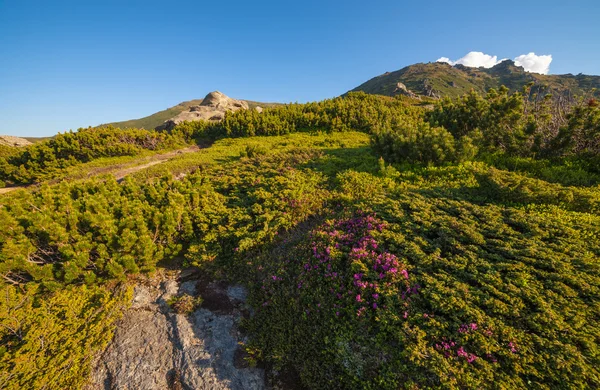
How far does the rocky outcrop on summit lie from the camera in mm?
33344

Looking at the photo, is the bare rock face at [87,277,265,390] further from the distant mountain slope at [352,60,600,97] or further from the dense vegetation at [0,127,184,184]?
the distant mountain slope at [352,60,600,97]

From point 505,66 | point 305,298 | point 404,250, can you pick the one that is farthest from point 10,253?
point 505,66

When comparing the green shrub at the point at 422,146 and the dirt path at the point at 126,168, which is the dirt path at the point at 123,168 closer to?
the dirt path at the point at 126,168

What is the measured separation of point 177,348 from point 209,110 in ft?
129

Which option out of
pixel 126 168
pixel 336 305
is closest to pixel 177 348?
pixel 336 305

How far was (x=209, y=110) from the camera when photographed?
3919 cm

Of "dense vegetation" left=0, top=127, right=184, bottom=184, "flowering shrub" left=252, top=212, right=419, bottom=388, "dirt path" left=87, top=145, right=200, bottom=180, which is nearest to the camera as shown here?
"flowering shrub" left=252, top=212, right=419, bottom=388

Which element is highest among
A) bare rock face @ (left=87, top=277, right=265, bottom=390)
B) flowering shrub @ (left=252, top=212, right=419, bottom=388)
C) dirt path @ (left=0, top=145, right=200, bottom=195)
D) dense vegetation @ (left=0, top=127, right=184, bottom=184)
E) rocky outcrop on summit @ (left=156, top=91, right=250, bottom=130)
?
rocky outcrop on summit @ (left=156, top=91, right=250, bottom=130)

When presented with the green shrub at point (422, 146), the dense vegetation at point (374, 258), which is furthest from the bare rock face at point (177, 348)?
the green shrub at point (422, 146)

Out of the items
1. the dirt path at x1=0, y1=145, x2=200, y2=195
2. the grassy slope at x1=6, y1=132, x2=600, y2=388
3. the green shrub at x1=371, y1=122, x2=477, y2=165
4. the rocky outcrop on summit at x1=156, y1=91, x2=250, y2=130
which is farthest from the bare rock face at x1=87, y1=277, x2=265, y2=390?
the rocky outcrop on summit at x1=156, y1=91, x2=250, y2=130

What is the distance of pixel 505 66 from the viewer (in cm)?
19762

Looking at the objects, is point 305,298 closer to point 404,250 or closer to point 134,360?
point 404,250

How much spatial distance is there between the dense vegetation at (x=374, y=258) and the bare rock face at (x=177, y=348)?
460mm

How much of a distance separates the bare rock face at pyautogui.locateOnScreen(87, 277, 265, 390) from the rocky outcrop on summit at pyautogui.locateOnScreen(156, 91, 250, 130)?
29364mm
